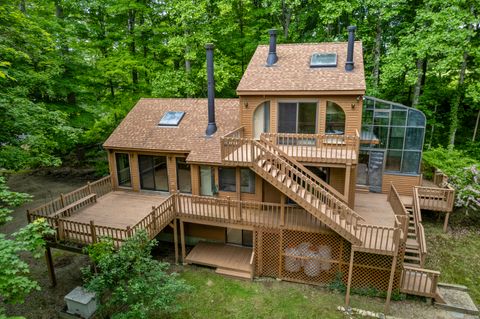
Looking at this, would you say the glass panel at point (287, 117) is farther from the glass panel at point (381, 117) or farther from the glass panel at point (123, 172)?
the glass panel at point (123, 172)

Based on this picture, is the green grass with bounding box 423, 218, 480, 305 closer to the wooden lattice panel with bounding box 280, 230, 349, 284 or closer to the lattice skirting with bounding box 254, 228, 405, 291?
the lattice skirting with bounding box 254, 228, 405, 291

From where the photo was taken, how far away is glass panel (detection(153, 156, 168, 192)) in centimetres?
1389

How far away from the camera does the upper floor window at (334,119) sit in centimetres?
1171

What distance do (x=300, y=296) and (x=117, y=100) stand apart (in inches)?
637

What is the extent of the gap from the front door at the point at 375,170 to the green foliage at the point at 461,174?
3.43 meters

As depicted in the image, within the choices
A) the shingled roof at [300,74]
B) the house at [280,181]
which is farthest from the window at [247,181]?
the shingled roof at [300,74]

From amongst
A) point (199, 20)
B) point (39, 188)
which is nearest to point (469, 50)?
point (199, 20)

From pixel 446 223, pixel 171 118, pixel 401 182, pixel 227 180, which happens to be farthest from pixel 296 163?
pixel 446 223

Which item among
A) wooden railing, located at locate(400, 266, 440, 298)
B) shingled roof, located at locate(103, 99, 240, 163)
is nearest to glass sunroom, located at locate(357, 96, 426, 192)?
wooden railing, located at locate(400, 266, 440, 298)

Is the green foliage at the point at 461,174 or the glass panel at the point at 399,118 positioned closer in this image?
the green foliage at the point at 461,174

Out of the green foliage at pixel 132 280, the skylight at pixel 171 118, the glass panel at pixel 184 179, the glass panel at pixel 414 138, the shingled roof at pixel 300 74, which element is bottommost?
the green foliage at pixel 132 280

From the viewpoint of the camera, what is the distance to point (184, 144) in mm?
13188

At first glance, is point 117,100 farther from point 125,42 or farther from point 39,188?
point 39,188

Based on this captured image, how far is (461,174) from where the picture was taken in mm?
14320
